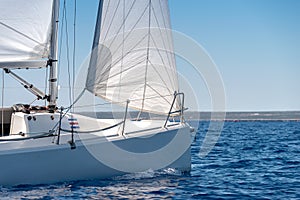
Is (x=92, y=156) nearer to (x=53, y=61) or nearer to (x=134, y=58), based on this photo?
(x=53, y=61)

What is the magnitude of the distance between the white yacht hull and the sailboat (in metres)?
0.02

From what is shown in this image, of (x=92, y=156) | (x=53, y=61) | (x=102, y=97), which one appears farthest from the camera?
(x=102, y=97)

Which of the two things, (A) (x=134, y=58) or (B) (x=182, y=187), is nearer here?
(B) (x=182, y=187)

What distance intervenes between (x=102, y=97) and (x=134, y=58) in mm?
1273

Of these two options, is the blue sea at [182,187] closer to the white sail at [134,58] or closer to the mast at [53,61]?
the white sail at [134,58]

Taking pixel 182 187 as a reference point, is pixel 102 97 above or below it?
above

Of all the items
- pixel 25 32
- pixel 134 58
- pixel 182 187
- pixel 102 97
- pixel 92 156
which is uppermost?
pixel 25 32

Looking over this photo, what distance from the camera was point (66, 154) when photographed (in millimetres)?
10359

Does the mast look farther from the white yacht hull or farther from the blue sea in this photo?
the blue sea

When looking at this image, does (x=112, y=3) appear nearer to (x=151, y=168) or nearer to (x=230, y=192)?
(x=151, y=168)

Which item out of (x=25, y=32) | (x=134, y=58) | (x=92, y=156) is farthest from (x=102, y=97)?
(x=25, y=32)

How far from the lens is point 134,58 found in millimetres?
12594

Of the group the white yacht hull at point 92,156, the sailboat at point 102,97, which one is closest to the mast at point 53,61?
the sailboat at point 102,97

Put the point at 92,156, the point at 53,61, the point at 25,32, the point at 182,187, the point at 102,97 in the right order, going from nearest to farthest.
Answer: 1. the point at 92,156
2. the point at 182,187
3. the point at 25,32
4. the point at 53,61
5. the point at 102,97
